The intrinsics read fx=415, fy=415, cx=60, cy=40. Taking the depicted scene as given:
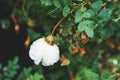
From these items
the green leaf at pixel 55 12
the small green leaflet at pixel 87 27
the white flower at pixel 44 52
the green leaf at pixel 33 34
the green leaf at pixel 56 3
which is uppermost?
the green leaf at pixel 56 3

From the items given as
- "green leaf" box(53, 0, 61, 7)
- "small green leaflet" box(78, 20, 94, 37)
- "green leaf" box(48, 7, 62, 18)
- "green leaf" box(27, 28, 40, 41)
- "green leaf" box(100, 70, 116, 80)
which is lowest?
"green leaf" box(100, 70, 116, 80)

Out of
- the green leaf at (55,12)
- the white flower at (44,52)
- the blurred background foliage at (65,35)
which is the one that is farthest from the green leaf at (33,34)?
the white flower at (44,52)

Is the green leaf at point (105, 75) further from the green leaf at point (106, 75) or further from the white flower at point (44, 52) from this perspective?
the white flower at point (44, 52)

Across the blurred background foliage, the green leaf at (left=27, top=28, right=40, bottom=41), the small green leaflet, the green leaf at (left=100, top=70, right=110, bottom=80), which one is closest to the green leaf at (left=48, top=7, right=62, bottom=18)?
the blurred background foliage

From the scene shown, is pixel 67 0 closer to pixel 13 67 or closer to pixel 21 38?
pixel 13 67

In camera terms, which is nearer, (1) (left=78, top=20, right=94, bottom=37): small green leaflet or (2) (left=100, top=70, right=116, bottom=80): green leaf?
(1) (left=78, top=20, right=94, bottom=37): small green leaflet

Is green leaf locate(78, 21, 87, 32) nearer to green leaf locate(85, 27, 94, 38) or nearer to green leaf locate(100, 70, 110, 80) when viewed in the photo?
green leaf locate(85, 27, 94, 38)

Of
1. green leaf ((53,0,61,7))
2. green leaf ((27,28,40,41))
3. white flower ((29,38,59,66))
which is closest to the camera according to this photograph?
white flower ((29,38,59,66))

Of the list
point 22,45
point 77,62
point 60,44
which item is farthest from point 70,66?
point 60,44

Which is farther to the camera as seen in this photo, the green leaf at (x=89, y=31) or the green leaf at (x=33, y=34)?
the green leaf at (x=33, y=34)

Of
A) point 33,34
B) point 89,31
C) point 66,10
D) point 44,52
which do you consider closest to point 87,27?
point 89,31
